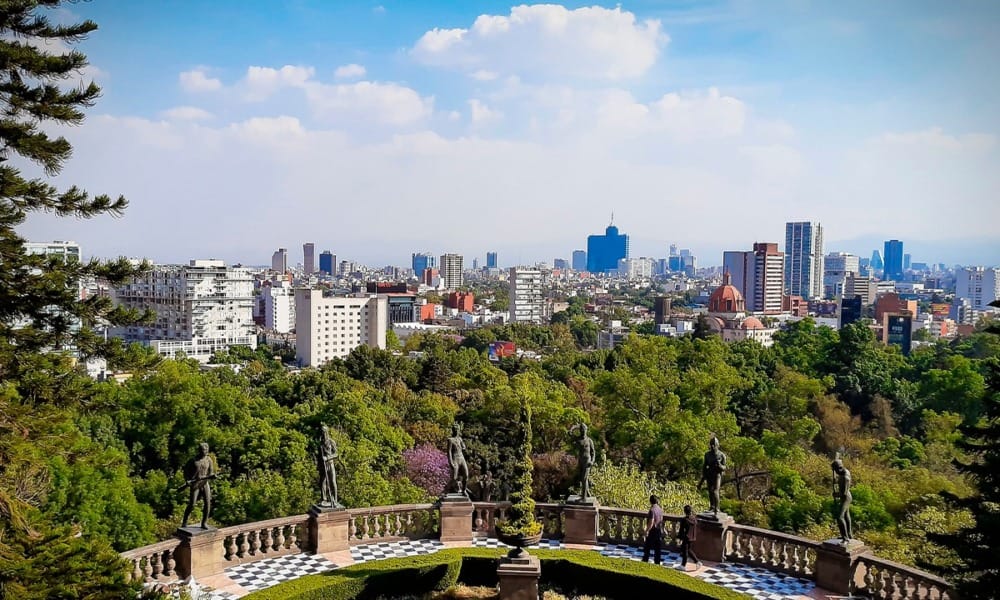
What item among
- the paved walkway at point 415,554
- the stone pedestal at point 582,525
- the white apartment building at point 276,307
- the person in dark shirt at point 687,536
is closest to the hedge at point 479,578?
Result: the paved walkway at point 415,554

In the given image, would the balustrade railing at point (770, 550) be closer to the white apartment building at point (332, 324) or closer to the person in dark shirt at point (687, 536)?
the person in dark shirt at point (687, 536)

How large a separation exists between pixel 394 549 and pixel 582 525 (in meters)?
4.37

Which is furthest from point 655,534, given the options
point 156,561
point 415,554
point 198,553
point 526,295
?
point 526,295

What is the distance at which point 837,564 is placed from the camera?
14859 mm

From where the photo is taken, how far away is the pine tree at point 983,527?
11.1 metres

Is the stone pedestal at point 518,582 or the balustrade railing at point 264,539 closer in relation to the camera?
the stone pedestal at point 518,582

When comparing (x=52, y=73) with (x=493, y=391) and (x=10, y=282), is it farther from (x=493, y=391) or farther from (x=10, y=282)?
(x=493, y=391)

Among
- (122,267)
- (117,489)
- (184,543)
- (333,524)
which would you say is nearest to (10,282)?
(122,267)

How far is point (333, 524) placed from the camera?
17203mm

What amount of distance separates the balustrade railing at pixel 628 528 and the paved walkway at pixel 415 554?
22cm

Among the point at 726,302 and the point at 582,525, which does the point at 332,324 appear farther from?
the point at 582,525

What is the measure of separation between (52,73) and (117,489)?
15.5 metres

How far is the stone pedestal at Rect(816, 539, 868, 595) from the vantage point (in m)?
14.7

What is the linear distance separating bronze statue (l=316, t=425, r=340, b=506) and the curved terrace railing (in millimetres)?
390
